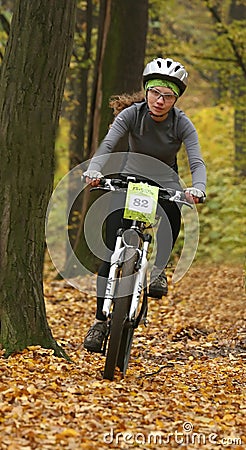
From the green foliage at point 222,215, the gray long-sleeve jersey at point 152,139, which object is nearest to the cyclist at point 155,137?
the gray long-sleeve jersey at point 152,139

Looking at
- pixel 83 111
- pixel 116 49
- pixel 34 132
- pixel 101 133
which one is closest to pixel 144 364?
pixel 34 132

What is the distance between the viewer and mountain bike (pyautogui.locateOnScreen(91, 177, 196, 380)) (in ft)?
21.6

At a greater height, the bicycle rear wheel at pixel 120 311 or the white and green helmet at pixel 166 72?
the white and green helmet at pixel 166 72

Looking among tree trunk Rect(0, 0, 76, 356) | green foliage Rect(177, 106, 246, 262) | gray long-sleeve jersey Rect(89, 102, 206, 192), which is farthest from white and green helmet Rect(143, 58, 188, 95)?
green foliage Rect(177, 106, 246, 262)

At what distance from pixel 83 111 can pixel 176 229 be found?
10762 mm

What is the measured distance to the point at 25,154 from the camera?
24.0 ft

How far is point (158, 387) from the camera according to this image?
6816mm

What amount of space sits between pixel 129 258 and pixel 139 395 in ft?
3.41

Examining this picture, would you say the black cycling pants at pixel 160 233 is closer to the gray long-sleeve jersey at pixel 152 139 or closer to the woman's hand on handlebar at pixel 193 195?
the gray long-sleeve jersey at pixel 152 139

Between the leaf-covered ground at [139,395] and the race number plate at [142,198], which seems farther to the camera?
the race number plate at [142,198]

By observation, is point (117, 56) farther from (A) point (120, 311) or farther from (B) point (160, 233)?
(A) point (120, 311)

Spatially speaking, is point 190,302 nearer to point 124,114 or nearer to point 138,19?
point 138,19

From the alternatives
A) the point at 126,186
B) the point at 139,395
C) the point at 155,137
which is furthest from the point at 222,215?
the point at 139,395

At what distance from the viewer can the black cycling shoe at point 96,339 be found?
704 cm
